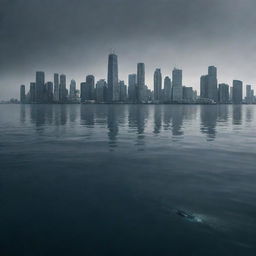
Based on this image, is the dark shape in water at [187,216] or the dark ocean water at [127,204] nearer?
the dark ocean water at [127,204]

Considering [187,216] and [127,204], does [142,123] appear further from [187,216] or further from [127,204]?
[187,216]

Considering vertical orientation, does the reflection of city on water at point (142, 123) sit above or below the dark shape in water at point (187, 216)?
above

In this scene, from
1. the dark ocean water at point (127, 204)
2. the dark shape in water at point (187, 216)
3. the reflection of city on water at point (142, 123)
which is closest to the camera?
the dark ocean water at point (127, 204)

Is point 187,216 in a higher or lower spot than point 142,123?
lower

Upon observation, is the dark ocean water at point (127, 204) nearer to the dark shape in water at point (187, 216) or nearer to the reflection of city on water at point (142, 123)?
the dark shape in water at point (187, 216)

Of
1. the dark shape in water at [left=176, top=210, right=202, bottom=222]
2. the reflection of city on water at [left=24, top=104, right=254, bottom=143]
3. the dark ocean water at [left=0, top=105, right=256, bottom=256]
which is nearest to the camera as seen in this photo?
the dark ocean water at [left=0, top=105, right=256, bottom=256]

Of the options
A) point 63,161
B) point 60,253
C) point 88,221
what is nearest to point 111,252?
point 60,253

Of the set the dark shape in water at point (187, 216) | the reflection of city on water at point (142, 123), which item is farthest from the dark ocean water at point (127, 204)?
the reflection of city on water at point (142, 123)

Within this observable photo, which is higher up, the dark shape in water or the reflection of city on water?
the reflection of city on water

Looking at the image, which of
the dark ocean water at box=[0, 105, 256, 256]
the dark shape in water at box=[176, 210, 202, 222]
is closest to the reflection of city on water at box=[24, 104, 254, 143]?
the dark ocean water at box=[0, 105, 256, 256]

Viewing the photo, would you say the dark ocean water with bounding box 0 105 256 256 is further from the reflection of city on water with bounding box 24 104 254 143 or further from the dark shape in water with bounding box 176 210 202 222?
the reflection of city on water with bounding box 24 104 254 143

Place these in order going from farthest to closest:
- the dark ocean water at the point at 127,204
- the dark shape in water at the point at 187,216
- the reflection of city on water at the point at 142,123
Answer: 1. the reflection of city on water at the point at 142,123
2. the dark shape in water at the point at 187,216
3. the dark ocean water at the point at 127,204

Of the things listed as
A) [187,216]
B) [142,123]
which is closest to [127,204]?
[187,216]
